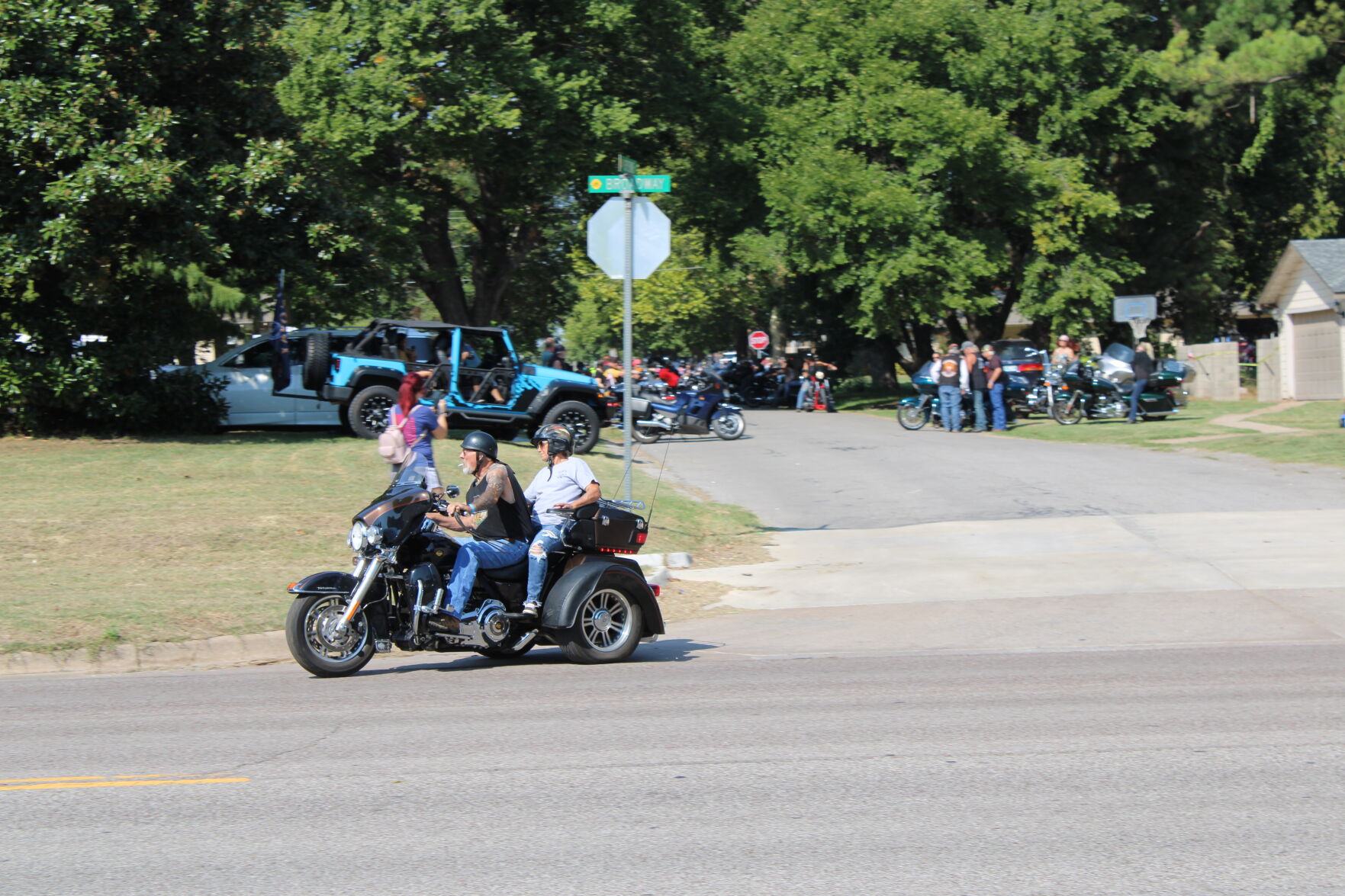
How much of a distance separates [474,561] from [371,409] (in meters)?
13.0

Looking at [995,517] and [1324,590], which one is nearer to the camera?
[1324,590]

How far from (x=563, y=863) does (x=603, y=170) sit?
1191 inches

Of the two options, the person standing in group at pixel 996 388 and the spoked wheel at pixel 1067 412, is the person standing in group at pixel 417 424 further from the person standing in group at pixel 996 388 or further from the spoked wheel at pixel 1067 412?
the spoked wheel at pixel 1067 412

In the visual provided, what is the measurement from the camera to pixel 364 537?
8.71 meters

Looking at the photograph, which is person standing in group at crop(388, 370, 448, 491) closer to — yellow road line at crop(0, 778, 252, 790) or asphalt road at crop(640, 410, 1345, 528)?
asphalt road at crop(640, 410, 1345, 528)

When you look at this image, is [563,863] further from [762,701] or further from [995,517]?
[995,517]

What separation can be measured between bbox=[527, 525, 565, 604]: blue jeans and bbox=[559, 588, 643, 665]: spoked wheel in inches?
13.7

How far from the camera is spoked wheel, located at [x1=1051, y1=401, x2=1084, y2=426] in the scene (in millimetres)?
28969

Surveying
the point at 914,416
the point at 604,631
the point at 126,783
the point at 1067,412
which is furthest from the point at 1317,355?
the point at 126,783

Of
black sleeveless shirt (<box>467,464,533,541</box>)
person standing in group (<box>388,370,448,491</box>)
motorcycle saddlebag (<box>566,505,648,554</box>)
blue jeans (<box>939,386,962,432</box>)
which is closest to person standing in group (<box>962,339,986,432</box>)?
blue jeans (<box>939,386,962,432</box>)

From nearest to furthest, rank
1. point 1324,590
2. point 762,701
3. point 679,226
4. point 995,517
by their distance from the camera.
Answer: point 762,701 < point 1324,590 < point 995,517 < point 679,226

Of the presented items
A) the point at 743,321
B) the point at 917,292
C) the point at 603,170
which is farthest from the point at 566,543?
the point at 743,321

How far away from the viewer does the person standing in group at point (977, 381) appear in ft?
92.7

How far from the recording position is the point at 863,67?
3897 centimetres
